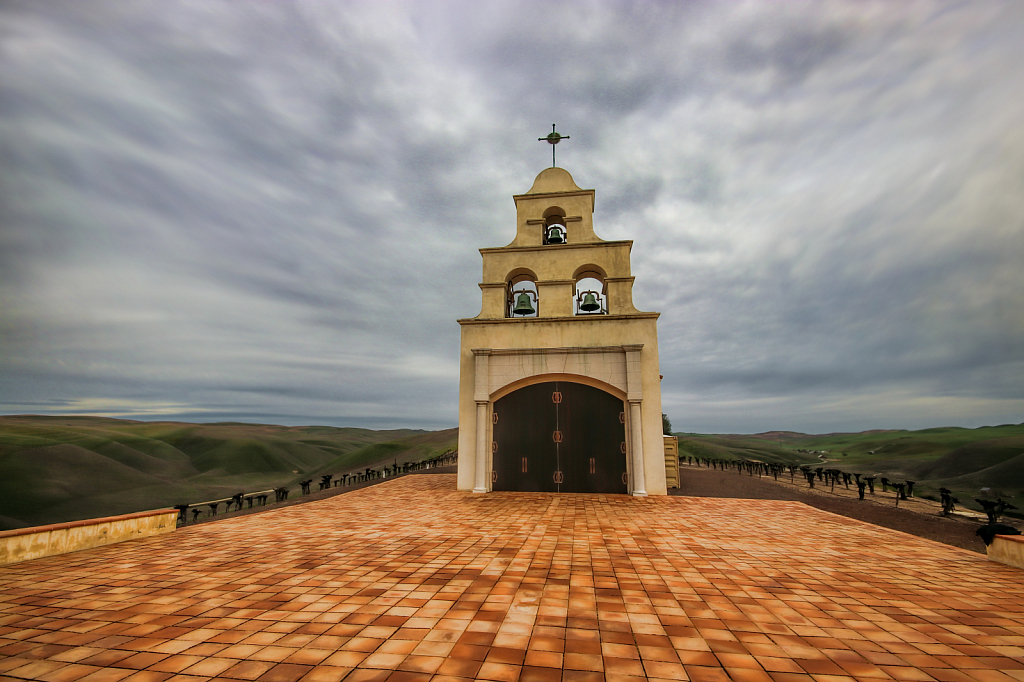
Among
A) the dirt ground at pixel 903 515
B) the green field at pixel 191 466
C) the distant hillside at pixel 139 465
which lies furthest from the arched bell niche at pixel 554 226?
the distant hillside at pixel 139 465

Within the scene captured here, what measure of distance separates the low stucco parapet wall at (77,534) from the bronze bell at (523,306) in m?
9.91

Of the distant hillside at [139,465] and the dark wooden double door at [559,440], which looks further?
the distant hillside at [139,465]

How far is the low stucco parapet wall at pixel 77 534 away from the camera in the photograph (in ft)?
18.4

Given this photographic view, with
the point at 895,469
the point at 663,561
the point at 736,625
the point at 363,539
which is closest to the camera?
the point at 736,625

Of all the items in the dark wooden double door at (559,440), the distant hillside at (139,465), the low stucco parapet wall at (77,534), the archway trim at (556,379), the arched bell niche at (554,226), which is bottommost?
the distant hillside at (139,465)

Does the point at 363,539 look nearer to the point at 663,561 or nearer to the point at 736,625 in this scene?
the point at 663,561

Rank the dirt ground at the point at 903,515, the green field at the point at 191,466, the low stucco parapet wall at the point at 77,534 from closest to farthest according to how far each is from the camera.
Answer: the low stucco parapet wall at the point at 77,534 < the dirt ground at the point at 903,515 < the green field at the point at 191,466

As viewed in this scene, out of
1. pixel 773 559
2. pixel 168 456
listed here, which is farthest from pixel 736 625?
pixel 168 456

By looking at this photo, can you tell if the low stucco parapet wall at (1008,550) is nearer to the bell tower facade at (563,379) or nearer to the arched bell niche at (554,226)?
the bell tower facade at (563,379)

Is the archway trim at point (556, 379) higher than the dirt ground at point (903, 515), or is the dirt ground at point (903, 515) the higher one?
the archway trim at point (556, 379)

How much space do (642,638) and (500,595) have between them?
5.12 feet

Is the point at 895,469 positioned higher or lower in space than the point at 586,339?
Answer: lower

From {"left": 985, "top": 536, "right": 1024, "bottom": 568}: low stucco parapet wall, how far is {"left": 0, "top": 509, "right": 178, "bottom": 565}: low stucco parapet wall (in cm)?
1345

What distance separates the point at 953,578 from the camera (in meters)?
5.11
